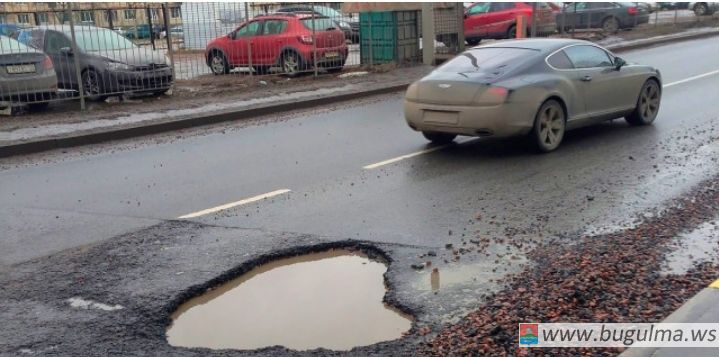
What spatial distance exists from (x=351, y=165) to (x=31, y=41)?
886 centimetres

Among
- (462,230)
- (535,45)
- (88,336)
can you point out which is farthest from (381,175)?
(88,336)

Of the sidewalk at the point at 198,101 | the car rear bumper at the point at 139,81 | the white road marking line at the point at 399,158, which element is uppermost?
the car rear bumper at the point at 139,81

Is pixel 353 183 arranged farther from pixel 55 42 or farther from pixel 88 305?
pixel 55 42

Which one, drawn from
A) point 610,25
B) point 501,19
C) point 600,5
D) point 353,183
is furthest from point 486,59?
point 610,25

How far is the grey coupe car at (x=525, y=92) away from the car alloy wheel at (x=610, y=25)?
773 inches

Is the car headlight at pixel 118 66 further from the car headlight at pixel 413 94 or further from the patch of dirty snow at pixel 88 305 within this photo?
the patch of dirty snow at pixel 88 305

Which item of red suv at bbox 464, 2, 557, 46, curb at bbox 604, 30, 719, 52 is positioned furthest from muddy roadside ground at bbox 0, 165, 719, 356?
red suv at bbox 464, 2, 557, 46

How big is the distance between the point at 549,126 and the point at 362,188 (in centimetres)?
295

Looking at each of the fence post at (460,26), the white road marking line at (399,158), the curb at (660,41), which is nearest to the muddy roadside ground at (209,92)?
the fence post at (460,26)

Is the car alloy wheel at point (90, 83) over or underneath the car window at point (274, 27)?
underneath

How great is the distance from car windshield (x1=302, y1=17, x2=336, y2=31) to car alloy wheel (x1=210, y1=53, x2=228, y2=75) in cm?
248

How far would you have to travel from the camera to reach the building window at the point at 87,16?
15.1 meters

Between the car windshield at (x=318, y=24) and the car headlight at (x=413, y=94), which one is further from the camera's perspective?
the car windshield at (x=318, y=24)

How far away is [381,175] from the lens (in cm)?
856
